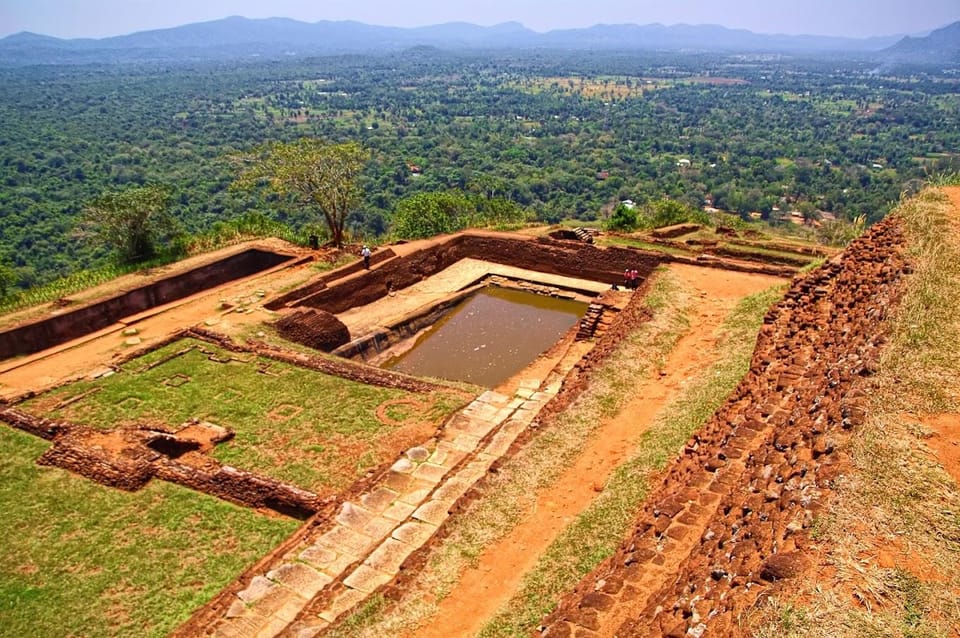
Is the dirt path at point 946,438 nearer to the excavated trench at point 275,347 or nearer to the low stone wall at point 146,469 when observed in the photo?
the excavated trench at point 275,347

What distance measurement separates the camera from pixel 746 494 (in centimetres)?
636

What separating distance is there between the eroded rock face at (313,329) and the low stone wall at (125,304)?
17.7ft

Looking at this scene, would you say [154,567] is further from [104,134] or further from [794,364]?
[104,134]

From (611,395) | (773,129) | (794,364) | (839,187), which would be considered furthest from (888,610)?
(773,129)

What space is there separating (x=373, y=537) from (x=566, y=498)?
A: 3018mm

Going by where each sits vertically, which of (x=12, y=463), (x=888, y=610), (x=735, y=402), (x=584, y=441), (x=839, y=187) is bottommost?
(x=839, y=187)

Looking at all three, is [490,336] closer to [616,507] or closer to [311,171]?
[311,171]

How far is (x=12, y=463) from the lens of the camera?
11.7 m

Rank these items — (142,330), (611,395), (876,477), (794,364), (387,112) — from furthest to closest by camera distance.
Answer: (387,112) → (142,330) → (611,395) → (794,364) → (876,477)

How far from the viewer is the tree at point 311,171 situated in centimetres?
2331

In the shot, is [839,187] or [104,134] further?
[104,134]

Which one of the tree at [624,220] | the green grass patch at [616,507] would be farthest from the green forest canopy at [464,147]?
the green grass patch at [616,507]

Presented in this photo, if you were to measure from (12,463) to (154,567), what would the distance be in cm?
457

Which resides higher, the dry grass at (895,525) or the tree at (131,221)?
the dry grass at (895,525)
